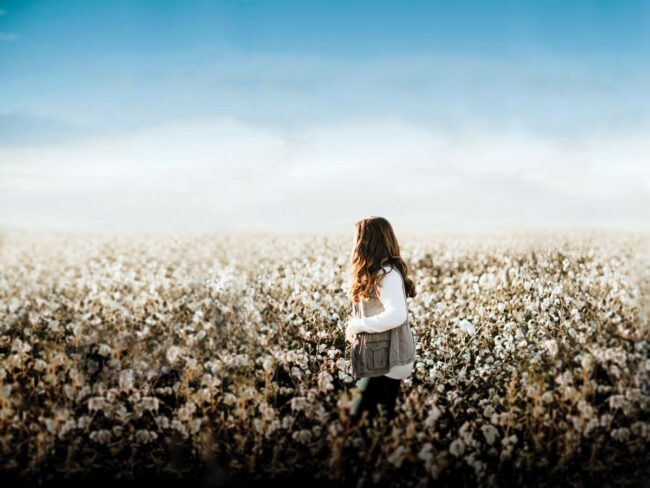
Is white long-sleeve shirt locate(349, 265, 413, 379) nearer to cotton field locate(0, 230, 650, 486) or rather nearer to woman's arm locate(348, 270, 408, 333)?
woman's arm locate(348, 270, 408, 333)

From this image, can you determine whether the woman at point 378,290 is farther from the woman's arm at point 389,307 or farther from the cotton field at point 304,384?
the cotton field at point 304,384

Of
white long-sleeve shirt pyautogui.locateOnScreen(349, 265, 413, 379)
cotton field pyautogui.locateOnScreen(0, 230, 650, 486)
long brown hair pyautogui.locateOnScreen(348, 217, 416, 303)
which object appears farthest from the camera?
cotton field pyautogui.locateOnScreen(0, 230, 650, 486)

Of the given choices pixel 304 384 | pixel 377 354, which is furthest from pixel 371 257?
pixel 304 384

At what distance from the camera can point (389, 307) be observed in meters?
4.46

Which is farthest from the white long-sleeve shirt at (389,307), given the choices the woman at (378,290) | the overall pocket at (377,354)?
the overall pocket at (377,354)

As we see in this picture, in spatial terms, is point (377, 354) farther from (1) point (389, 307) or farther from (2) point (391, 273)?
(2) point (391, 273)

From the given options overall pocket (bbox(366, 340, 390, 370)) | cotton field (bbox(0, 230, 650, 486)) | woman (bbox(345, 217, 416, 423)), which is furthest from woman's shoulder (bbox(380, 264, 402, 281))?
cotton field (bbox(0, 230, 650, 486))

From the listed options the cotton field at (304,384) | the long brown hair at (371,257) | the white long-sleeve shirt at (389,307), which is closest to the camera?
the white long-sleeve shirt at (389,307)

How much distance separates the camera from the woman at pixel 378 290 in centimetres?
448

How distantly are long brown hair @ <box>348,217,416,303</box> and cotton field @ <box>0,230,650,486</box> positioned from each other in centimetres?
76

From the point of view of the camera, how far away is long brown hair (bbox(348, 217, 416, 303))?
4562 mm

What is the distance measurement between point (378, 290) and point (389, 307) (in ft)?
0.49

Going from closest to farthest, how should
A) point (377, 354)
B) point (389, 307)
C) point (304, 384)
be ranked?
point (389, 307) < point (377, 354) < point (304, 384)

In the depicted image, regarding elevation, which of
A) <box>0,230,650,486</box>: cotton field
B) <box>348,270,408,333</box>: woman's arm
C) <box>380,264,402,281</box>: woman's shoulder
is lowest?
<box>0,230,650,486</box>: cotton field
